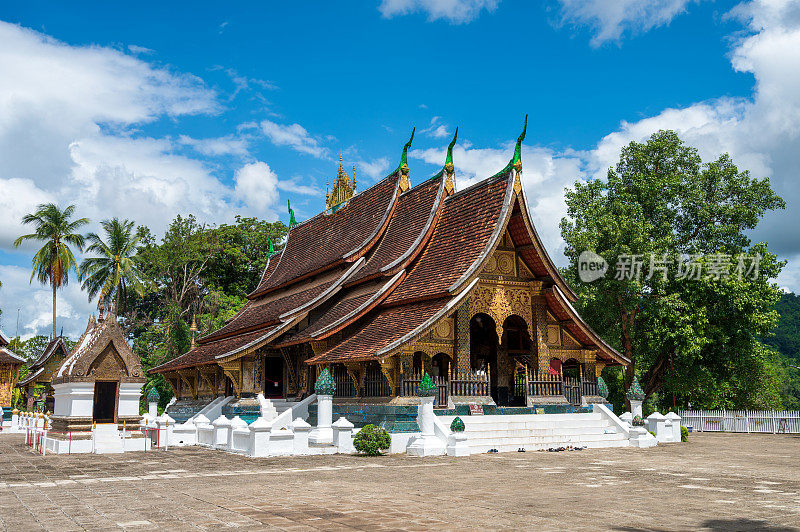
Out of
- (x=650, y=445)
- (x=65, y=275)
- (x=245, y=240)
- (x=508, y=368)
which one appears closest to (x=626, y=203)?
(x=508, y=368)

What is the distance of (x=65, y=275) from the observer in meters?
42.6

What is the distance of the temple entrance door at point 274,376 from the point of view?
2305cm

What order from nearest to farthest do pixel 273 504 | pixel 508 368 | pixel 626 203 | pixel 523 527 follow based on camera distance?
pixel 523 527
pixel 273 504
pixel 508 368
pixel 626 203

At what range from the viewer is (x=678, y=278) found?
28.8 m

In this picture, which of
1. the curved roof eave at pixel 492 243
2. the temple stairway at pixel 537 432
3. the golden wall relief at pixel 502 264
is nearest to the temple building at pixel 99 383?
the temple stairway at pixel 537 432

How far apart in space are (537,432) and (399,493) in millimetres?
8640

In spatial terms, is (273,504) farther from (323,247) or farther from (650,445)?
(323,247)

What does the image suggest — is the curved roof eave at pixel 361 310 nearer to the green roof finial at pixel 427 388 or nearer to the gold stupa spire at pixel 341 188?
the green roof finial at pixel 427 388

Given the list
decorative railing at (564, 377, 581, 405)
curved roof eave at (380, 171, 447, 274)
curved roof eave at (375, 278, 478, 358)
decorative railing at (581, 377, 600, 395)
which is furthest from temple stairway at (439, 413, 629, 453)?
curved roof eave at (380, 171, 447, 274)

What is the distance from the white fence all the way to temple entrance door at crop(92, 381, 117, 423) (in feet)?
76.4

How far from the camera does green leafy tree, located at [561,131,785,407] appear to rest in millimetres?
28125

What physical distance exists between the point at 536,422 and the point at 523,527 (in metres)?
11.0

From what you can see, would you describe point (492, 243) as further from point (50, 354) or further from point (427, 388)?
point (50, 354)

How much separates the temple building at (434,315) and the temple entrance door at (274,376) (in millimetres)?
34
